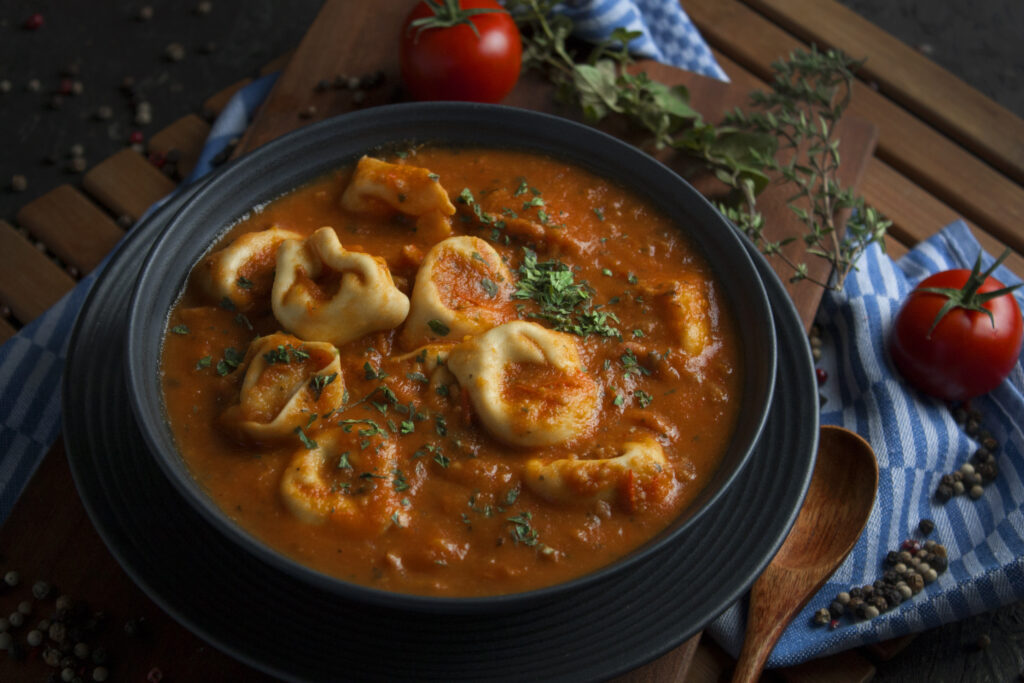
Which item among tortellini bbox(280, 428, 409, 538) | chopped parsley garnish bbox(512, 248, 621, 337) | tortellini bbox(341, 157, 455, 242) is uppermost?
tortellini bbox(341, 157, 455, 242)

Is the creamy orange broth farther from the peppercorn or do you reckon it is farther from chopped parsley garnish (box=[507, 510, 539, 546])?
the peppercorn

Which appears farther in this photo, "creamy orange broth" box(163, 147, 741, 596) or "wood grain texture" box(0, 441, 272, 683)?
"wood grain texture" box(0, 441, 272, 683)

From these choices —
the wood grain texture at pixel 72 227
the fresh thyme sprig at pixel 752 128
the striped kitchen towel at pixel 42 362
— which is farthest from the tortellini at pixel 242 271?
the fresh thyme sprig at pixel 752 128

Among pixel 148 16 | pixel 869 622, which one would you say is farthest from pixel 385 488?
pixel 148 16

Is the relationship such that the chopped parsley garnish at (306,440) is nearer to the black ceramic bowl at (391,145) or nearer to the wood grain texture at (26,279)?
the black ceramic bowl at (391,145)

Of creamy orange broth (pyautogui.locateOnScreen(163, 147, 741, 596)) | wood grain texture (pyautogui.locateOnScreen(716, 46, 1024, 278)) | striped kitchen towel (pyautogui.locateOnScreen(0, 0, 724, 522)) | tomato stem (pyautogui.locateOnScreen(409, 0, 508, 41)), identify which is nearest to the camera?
creamy orange broth (pyautogui.locateOnScreen(163, 147, 741, 596))

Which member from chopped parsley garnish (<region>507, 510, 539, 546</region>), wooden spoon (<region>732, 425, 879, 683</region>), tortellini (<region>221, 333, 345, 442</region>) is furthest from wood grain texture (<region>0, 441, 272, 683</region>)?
wooden spoon (<region>732, 425, 879, 683</region>)
